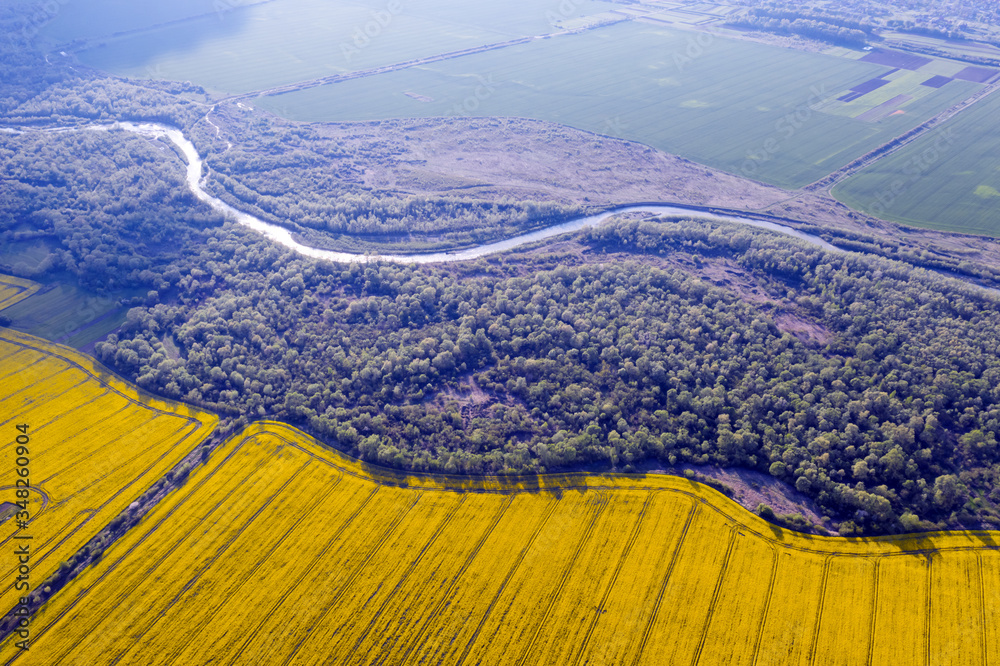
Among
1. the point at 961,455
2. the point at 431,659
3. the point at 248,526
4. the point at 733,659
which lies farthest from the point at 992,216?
the point at 248,526

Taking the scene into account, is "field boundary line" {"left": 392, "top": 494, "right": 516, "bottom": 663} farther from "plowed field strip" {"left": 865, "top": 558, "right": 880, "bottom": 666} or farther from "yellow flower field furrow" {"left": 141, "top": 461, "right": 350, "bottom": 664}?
"plowed field strip" {"left": 865, "top": 558, "right": 880, "bottom": 666}

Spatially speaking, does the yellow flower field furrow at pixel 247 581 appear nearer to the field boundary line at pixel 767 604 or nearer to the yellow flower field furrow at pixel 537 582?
the yellow flower field furrow at pixel 537 582

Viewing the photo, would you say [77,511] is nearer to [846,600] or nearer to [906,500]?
[846,600]

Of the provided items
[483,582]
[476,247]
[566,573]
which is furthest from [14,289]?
[566,573]

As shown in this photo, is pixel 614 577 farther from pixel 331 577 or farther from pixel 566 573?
pixel 331 577

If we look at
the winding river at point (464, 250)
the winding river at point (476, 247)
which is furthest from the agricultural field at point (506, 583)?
the winding river at point (464, 250)

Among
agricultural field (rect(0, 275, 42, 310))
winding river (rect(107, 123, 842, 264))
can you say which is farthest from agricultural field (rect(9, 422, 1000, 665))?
agricultural field (rect(0, 275, 42, 310))
